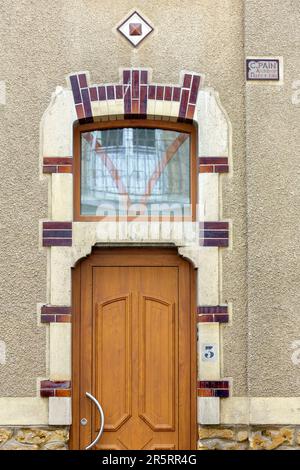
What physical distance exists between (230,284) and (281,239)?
55 cm

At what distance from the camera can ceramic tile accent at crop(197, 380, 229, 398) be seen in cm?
709

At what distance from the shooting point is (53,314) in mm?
7090

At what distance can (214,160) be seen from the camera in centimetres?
723

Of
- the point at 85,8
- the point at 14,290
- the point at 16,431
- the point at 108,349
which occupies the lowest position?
the point at 16,431

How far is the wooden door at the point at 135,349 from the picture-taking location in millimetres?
7254

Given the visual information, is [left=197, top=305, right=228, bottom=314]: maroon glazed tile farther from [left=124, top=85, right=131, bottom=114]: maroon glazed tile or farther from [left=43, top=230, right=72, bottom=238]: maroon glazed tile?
[left=124, top=85, right=131, bottom=114]: maroon glazed tile

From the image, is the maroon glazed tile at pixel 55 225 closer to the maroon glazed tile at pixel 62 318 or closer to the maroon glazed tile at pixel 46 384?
the maroon glazed tile at pixel 62 318

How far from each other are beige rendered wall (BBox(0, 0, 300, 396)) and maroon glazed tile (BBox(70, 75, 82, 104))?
0.27 ft

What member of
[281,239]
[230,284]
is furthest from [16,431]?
[281,239]

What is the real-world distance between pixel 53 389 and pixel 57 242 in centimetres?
117

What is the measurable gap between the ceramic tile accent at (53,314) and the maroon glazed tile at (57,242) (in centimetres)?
50

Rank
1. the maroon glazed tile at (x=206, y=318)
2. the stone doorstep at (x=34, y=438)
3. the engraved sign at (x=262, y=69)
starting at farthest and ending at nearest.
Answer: the engraved sign at (x=262, y=69)
the maroon glazed tile at (x=206, y=318)
the stone doorstep at (x=34, y=438)

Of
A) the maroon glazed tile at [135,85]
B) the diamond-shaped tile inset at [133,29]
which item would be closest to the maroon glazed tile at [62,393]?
the maroon glazed tile at [135,85]

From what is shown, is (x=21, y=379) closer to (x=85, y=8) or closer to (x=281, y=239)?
(x=281, y=239)
